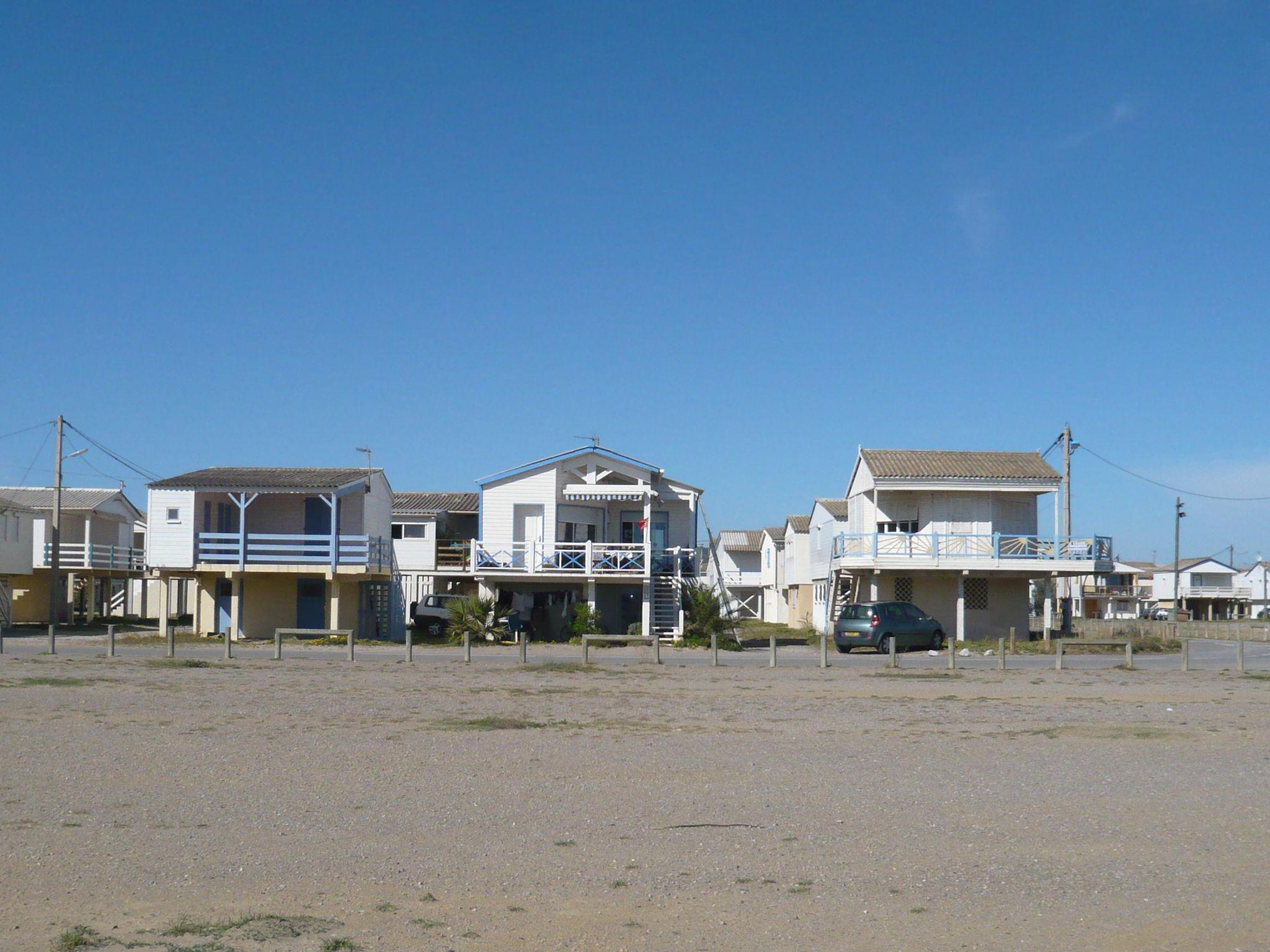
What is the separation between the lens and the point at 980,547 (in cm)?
4016

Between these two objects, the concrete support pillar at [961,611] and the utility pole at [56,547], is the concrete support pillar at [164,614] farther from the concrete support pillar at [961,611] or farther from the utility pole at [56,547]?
the concrete support pillar at [961,611]

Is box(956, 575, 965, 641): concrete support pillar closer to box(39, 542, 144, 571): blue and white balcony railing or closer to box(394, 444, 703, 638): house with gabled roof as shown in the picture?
box(394, 444, 703, 638): house with gabled roof

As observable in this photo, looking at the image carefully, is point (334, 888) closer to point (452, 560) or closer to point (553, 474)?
point (553, 474)

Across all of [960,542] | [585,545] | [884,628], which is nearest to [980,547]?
[960,542]

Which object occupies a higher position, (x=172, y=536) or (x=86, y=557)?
(x=172, y=536)

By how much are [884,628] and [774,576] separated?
3093cm

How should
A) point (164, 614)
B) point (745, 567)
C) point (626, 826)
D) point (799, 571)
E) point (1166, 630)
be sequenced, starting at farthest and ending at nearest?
1. point (745, 567)
2. point (799, 571)
3. point (1166, 630)
4. point (164, 614)
5. point (626, 826)

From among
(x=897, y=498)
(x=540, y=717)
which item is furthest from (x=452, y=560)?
(x=540, y=717)

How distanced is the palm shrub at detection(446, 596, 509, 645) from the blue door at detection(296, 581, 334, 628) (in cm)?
472

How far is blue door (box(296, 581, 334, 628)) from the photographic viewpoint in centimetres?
3891

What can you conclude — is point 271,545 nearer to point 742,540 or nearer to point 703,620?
point 703,620

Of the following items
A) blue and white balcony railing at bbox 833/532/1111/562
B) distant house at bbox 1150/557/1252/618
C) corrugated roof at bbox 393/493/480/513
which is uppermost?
corrugated roof at bbox 393/493/480/513

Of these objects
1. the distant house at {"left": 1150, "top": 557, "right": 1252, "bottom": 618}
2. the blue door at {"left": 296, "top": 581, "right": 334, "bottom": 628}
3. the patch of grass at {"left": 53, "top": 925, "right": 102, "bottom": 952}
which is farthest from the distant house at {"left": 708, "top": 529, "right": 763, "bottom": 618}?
the patch of grass at {"left": 53, "top": 925, "right": 102, "bottom": 952}

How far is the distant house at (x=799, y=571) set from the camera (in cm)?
5403
